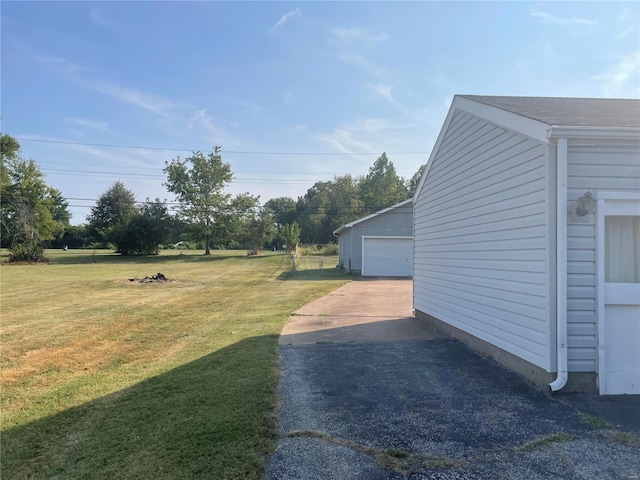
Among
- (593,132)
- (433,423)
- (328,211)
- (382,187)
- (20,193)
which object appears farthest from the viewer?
(328,211)

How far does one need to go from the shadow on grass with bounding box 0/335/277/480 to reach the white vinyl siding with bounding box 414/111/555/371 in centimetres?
297

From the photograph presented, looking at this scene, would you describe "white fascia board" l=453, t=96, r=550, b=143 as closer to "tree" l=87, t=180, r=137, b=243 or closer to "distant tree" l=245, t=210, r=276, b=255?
"distant tree" l=245, t=210, r=276, b=255

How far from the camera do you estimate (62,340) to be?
6.74 metres

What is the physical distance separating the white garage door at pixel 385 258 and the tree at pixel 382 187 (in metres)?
30.9

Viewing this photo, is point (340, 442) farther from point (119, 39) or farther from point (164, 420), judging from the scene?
point (119, 39)

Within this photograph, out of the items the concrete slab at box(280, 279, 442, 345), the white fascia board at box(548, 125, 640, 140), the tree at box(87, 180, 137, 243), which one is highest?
the tree at box(87, 180, 137, 243)

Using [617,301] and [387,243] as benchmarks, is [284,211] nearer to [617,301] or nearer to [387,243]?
[387,243]

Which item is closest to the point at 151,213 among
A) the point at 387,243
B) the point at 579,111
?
the point at 387,243

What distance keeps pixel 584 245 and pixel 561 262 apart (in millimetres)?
350

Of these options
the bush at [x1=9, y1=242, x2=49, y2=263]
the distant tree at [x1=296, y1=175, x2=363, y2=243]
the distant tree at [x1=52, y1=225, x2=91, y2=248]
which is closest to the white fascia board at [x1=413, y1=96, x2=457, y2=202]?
the bush at [x1=9, y1=242, x2=49, y2=263]

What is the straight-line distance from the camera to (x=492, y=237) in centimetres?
511

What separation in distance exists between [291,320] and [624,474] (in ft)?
21.4

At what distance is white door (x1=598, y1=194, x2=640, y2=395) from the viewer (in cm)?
386

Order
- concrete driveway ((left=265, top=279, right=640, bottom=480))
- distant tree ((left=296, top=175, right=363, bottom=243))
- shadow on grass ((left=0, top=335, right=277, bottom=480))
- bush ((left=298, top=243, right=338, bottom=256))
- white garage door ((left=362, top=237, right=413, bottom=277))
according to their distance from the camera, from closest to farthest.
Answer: concrete driveway ((left=265, top=279, right=640, bottom=480))
shadow on grass ((left=0, top=335, right=277, bottom=480))
white garage door ((left=362, top=237, right=413, bottom=277))
bush ((left=298, top=243, right=338, bottom=256))
distant tree ((left=296, top=175, right=363, bottom=243))
